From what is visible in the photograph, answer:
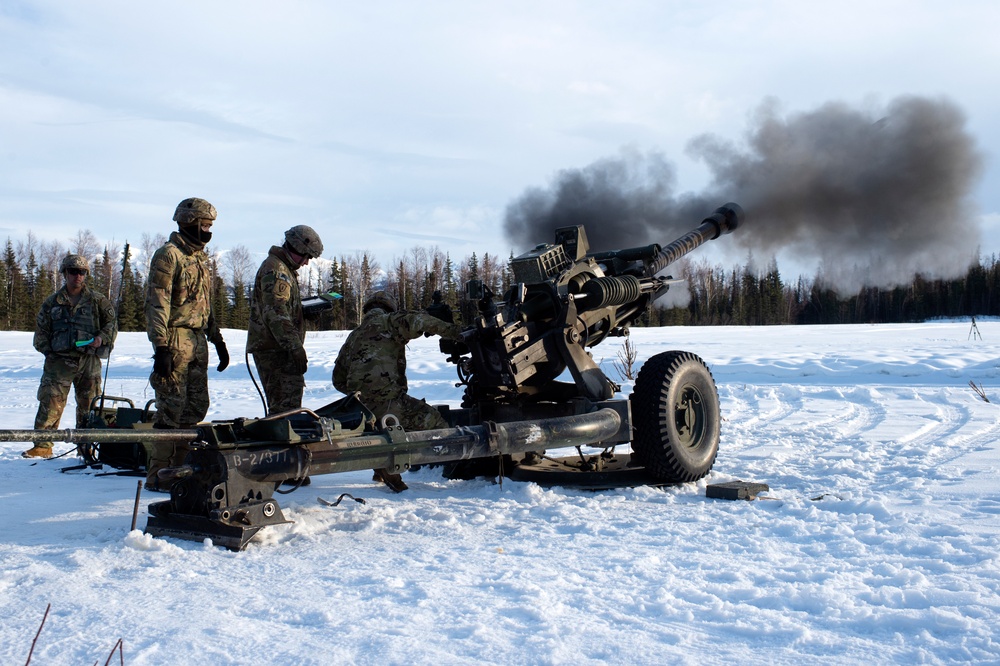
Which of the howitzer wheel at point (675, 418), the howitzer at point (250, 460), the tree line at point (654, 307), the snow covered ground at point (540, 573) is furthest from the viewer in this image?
the tree line at point (654, 307)

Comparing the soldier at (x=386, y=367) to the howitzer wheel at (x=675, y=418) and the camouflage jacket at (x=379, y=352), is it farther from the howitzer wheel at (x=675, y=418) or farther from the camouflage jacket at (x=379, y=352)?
the howitzer wheel at (x=675, y=418)

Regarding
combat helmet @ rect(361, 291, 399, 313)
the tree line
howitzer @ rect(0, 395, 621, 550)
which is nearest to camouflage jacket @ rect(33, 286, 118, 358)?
combat helmet @ rect(361, 291, 399, 313)

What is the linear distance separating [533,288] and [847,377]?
8.14m

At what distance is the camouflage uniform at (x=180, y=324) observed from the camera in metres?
5.40

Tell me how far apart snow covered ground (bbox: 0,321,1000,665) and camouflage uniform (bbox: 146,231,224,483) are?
619 millimetres

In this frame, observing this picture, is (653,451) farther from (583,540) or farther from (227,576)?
(227,576)

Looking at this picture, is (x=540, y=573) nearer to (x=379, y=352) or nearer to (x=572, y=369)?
(x=572, y=369)

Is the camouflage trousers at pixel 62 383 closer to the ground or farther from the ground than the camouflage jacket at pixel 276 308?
closer to the ground

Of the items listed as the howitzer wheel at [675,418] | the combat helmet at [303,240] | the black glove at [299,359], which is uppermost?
the combat helmet at [303,240]

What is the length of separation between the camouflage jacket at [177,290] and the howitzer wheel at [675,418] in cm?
294

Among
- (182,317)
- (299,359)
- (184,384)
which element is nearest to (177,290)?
(182,317)

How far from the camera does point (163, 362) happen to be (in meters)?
5.37

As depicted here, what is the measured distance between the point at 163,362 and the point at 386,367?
139 centimetres

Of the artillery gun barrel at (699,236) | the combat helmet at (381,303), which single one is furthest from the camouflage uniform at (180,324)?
the artillery gun barrel at (699,236)
